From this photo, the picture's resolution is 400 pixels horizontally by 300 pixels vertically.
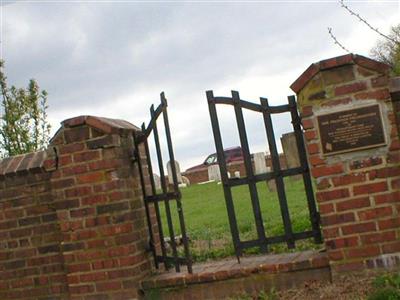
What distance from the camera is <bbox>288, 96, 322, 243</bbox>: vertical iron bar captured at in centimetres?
468

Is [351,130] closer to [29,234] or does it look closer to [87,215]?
[87,215]

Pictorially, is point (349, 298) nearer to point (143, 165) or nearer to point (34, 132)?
point (143, 165)

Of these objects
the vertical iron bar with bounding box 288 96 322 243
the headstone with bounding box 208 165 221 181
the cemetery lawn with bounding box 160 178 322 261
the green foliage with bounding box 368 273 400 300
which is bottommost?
the green foliage with bounding box 368 273 400 300

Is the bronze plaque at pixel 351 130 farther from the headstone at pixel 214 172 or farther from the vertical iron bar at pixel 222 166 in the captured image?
the headstone at pixel 214 172

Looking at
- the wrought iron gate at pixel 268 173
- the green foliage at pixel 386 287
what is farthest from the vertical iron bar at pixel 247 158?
the green foliage at pixel 386 287

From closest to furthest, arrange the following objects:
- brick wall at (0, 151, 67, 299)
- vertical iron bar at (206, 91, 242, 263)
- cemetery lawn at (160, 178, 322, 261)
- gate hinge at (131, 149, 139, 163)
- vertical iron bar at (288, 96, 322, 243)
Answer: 1. vertical iron bar at (288, 96, 322, 243)
2. vertical iron bar at (206, 91, 242, 263)
3. gate hinge at (131, 149, 139, 163)
4. brick wall at (0, 151, 67, 299)
5. cemetery lawn at (160, 178, 322, 261)

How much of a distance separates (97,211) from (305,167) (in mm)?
1797

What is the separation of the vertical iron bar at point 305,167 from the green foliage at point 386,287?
2.16ft

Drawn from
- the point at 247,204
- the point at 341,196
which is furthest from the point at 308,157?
the point at 247,204

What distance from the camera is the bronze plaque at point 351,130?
435 centimetres

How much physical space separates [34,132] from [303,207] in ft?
19.0

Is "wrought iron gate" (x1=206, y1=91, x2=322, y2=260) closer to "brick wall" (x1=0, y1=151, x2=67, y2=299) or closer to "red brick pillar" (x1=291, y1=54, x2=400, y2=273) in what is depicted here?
"red brick pillar" (x1=291, y1=54, x2=400, y2=273)

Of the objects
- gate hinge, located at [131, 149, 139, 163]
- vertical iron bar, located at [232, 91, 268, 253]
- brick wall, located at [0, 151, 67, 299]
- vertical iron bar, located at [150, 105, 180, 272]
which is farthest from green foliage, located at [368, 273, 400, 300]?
brick wall, located at [0, 151, 67, 299]

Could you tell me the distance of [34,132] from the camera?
11555mm
